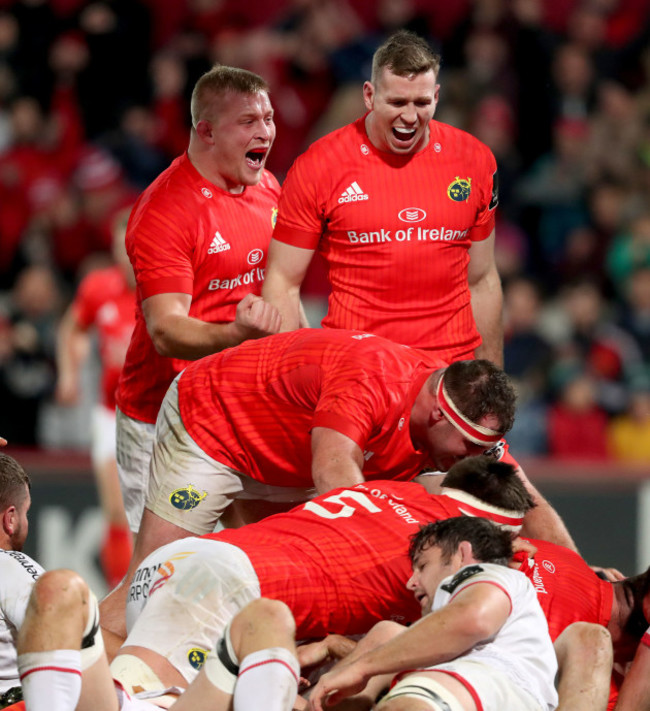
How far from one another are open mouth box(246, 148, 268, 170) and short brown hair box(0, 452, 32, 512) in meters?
2.04

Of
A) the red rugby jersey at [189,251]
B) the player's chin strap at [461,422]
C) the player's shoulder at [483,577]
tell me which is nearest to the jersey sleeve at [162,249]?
the red rugby jersey at [189,251]

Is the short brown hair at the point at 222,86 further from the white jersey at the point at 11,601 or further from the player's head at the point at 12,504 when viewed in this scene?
the white jersey at the point at 11,601

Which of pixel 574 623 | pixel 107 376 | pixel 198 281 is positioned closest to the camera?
pixel 574 623

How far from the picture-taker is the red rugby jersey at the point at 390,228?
233 inches

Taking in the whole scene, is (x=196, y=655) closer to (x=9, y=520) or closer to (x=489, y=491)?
(x=9, y=520)

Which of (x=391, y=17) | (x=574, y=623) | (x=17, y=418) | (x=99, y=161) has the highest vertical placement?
(x=391, y=17)

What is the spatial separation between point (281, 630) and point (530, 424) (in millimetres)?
6313

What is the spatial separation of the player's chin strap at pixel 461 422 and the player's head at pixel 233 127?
186 centimetres

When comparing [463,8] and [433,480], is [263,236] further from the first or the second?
[463,8]

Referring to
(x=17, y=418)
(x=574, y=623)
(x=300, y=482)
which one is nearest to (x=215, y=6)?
(x=17, y=418)

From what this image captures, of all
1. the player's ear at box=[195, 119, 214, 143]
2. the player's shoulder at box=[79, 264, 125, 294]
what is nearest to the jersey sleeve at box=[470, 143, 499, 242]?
the player's ear at box=[195, 119, 214, 143]

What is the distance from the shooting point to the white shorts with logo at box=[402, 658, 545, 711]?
13.1 ft

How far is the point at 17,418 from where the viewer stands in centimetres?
1038

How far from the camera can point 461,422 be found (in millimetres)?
4957
